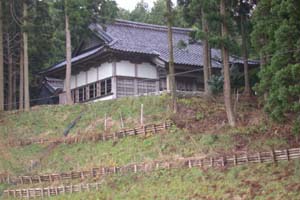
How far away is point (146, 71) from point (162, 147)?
33.7ft

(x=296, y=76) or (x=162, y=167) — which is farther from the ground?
(x=296, y=76)

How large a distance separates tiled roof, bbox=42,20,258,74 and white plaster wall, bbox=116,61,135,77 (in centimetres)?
94

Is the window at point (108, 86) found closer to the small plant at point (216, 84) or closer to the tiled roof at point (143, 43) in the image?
the tiled roof at point (143, 43)

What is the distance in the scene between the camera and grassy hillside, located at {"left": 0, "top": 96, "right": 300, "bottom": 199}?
669 inches

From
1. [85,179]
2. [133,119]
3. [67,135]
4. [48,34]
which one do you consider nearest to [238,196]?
[85,179]

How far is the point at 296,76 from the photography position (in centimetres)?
1526

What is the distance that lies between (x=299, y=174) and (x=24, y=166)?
482 inches

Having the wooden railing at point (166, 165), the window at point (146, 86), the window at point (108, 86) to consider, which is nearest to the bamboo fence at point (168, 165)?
the wooden railing at point (166, 165)

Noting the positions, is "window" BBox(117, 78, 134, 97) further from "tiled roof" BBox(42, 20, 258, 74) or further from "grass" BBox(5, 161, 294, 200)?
"grass" BBox(5, 161, 294, 200)

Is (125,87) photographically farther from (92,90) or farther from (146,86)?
(92,90)

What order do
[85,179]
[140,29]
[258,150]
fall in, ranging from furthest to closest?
[140,29] → [85,179] → [258,150]

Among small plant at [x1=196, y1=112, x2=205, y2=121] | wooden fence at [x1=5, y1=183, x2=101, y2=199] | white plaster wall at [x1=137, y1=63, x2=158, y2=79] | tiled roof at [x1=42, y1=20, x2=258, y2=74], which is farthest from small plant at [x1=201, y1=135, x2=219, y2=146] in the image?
white plaster wall at [x1=137, y1=63, x2=158, y2=79]

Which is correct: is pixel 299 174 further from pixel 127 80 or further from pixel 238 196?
pixel 127 80

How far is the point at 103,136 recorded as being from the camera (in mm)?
23672
